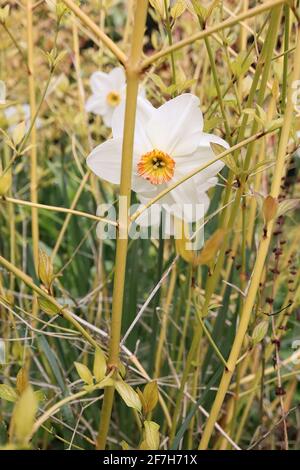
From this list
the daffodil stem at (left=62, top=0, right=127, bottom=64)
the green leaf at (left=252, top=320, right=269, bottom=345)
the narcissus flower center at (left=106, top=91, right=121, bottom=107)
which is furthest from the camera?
the narcissus flower center at (left=106, top=91, right=121, bottom=107)

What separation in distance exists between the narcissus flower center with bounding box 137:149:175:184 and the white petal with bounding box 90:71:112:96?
75 centimetres

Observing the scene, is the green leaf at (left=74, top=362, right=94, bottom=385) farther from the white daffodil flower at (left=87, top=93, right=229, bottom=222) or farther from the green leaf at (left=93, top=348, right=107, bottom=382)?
the white daffodil flower at (left=87, top=93, right=229, bottom=222)

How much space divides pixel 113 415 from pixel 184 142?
69 centimetres

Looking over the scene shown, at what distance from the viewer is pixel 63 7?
0.68 m

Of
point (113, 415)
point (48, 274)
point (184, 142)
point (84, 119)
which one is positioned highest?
point (84, 119)

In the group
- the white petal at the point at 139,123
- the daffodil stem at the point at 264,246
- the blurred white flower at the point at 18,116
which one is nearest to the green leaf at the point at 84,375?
the daffodil stem at the point at 264,246

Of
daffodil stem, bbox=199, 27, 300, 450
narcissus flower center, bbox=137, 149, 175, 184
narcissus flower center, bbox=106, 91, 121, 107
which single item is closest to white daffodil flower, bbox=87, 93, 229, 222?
Answer: narcissus flower center, bbox=137, 149, 175, 184

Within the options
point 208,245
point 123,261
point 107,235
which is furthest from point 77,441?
point 208,245

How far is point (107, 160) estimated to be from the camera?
2.04ft

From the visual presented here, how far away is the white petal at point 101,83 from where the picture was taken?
1.35 m

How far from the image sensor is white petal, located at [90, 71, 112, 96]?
1353 millimetres

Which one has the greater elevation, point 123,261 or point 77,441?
point 123,261

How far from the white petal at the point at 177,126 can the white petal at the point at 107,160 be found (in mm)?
40

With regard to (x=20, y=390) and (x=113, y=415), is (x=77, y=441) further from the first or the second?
(x=20, y=390)
